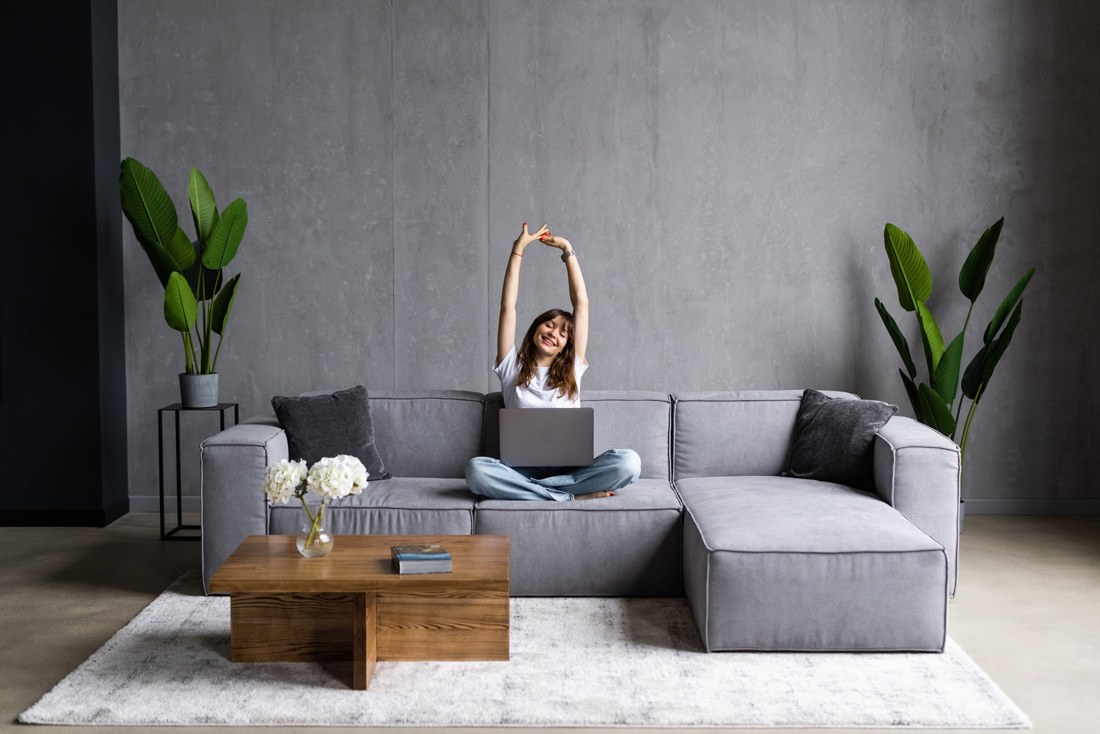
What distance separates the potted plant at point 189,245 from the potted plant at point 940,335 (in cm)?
300

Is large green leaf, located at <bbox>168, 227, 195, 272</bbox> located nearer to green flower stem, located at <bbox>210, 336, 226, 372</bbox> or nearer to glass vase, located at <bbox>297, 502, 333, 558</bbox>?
green flower stem, located at <bbox>210, 336, 226, 372</bbox>

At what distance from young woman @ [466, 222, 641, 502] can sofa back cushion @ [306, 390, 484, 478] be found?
24 centimetres

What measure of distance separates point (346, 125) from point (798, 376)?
255 centimetres

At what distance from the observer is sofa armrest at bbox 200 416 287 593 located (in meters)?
3.24

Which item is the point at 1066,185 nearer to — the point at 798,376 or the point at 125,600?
the point at 798,376

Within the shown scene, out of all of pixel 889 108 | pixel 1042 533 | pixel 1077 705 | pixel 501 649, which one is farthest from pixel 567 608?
pixel 889 108

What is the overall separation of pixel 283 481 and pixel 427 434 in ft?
4.25

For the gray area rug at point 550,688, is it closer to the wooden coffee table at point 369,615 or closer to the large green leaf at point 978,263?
the wooden coffee table at point 369,615

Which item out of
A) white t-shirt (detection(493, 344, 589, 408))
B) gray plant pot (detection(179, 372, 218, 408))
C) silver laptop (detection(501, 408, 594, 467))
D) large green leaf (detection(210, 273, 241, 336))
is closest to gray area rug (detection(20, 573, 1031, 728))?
silver laptop (detection(501, 408, 594, 467))

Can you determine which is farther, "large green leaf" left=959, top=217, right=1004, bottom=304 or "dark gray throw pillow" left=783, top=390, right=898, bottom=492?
"large green leaf" left=959, top=217, right=1004, bottom=304

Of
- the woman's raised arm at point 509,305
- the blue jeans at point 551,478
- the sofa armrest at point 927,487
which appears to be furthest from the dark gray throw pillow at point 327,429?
the sofa armrest at point 927,487

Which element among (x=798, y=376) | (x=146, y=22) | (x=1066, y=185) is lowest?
(x=798, y=376)

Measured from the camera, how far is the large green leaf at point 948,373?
420 centimetres

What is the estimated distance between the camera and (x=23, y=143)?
14.0 ft
